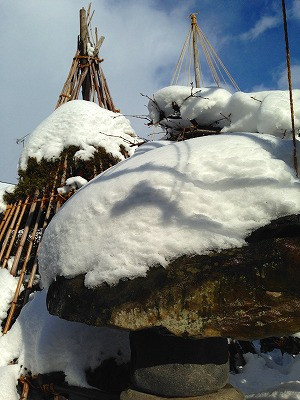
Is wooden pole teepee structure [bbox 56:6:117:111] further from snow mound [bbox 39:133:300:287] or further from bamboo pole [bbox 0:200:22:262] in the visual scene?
snow mound [bbox 39:133:300:287]

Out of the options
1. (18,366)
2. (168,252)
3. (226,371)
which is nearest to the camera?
(168,252)

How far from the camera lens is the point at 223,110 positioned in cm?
238

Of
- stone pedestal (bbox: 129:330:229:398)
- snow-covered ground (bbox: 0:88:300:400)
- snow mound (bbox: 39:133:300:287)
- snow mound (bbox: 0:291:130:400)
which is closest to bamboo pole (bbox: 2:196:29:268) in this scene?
snow mound (bbox: 0:291:130:400)

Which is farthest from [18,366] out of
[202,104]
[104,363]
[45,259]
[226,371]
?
[202,104]

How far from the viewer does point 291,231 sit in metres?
1.48

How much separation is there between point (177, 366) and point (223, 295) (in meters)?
0.57

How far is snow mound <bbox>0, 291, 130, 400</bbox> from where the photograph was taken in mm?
2465

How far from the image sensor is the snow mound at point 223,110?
1.93m

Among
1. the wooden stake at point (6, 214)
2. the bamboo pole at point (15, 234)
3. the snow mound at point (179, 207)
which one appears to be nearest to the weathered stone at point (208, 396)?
Result: the snow mound at point (179, 207)

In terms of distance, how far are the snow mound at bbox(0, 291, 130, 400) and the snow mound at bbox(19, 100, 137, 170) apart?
214cm

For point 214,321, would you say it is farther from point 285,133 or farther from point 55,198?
point 55,198

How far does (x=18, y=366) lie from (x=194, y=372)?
1649 mm

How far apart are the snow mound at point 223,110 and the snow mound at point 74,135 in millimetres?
1581

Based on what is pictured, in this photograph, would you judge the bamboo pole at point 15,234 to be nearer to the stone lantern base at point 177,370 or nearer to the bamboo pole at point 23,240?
the bamboo pole at point 23,240
